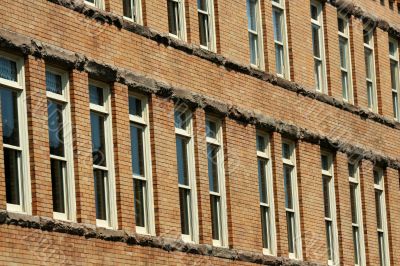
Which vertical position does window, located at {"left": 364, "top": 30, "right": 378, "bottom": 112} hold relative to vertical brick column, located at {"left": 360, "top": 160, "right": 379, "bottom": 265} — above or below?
above

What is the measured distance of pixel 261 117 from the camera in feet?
128

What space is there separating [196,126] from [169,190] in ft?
5.89

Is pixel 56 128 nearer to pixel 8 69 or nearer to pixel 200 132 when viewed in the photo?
pixel 8 69

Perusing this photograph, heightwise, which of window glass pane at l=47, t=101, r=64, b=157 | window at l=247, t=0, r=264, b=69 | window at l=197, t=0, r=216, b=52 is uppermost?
window at l=247, t=0, r=264, b=69

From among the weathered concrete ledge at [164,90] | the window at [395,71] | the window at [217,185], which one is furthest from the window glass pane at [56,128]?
the window at [395,71]

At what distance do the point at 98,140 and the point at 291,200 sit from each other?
810 cm

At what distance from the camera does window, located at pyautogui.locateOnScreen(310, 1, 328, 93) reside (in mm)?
42969

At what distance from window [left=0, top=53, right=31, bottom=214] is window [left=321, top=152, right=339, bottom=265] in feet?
40.5

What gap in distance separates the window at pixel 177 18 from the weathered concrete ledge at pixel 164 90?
1.24 meters

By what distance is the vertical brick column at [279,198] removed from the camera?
129 feet

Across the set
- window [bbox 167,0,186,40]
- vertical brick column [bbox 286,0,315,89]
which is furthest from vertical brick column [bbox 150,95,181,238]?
vertical brick column [bbox 286,0,315,89]

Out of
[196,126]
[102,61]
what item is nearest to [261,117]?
[196,126]

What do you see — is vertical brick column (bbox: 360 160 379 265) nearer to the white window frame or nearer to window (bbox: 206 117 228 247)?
window (bbox: 206 117 228 247)

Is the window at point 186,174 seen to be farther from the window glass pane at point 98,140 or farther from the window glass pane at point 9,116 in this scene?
the window glass pane at point 9,116
